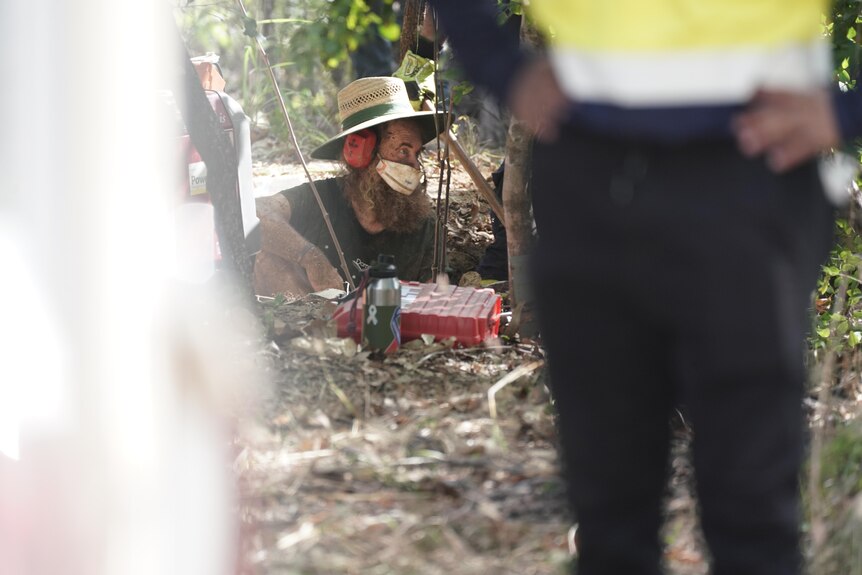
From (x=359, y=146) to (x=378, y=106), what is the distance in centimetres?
22

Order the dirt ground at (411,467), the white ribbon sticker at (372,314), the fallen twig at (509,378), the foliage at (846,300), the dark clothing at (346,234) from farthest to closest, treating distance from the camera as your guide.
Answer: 1. the dark clothing at (346,234)
2. the white ribbon sticker at (372,314)
3. the foliage at (846,300)
4. the fallen twig at (509,378)
5. the dirt ground at (411,467)

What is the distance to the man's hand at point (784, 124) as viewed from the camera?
1351 millimetres

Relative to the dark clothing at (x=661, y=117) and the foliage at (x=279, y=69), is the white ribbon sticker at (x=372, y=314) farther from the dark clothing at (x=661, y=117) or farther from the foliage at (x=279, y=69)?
the foliage at (x=279, y=69)

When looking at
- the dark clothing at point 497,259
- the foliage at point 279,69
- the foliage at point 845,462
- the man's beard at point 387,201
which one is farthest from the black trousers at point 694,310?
the foliage at point 279,69

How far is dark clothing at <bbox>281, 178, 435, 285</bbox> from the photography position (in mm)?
5078

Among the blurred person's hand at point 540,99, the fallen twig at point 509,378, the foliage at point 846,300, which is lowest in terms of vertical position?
the fallen twig at point 509,378

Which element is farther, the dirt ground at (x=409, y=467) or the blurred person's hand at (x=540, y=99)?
the dirt ground at (x=409, y=467)

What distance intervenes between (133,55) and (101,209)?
0.20 metres

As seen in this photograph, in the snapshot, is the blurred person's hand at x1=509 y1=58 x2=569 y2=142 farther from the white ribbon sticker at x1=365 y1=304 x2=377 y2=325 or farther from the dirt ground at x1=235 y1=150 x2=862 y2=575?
the white ribbon sticker at x1=365 y1=304 x2=377 y2=325

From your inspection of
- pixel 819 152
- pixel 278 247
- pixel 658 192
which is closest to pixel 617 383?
pixel 658 192

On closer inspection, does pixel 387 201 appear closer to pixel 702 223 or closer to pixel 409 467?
pixel 409 467

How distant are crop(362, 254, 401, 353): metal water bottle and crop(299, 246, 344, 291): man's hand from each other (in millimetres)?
1632

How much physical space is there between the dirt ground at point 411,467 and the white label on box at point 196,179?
750mm

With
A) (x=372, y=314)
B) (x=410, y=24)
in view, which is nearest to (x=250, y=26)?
(x=410, y=24)
